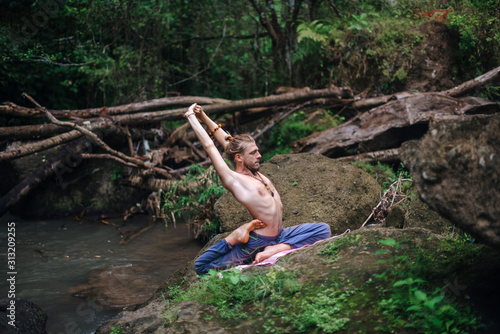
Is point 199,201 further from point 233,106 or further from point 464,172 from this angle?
point 464,172

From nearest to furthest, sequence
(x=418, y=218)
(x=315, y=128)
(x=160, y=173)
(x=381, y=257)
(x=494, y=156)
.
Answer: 1. (x=494, y=156)
2. (x=381, y=257)
3. (x=418, y=218)
4. (x=160, y=173)
5. (x=315, y=128)

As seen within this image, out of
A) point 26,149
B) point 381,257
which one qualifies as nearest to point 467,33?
point 381,257

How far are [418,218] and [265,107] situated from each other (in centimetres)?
571

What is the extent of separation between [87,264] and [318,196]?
3.58 m

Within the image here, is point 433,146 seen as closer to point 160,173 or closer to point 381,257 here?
point 381,257

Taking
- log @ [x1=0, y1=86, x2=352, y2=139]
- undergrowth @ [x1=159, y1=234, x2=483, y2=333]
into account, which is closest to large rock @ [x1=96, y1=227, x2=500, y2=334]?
undergrowth @ [x1=159, y1=234, x2=483, y2=333]

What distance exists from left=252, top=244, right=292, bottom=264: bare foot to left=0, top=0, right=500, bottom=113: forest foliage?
260 inches

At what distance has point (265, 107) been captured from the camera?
1014cm

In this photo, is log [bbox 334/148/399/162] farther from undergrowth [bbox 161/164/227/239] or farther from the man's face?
the man's face

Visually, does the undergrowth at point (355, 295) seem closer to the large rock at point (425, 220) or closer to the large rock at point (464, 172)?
the large rock at point (464, 172)

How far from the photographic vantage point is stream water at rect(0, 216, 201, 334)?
16.2ft

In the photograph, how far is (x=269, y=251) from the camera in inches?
159

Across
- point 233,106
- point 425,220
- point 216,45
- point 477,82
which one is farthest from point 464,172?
point 216,45

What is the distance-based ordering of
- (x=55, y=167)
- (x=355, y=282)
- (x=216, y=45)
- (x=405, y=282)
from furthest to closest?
1. (x=216, y=45)
2. (x=55, y=167)
3. (x=355, y=282)
4. (x=405, y=282)
